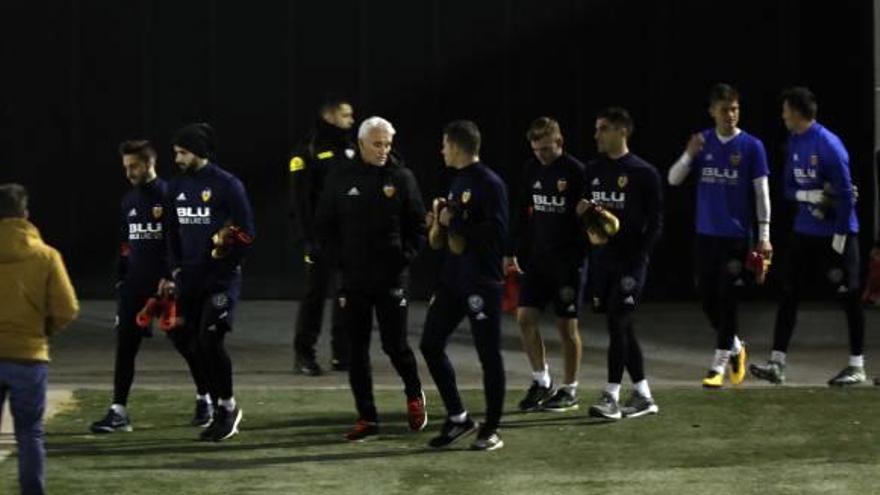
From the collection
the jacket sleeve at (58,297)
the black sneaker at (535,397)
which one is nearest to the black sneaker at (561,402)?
the black sneaker at (535,397)

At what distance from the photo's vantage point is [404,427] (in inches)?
508

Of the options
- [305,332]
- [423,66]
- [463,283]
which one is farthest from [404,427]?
[423,66]

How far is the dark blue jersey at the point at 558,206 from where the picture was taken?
1335 cm

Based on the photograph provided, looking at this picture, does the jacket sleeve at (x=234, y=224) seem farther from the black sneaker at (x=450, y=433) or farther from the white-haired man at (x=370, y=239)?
the black sneaker at (x=450, y=433)

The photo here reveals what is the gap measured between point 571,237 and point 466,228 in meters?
1.53

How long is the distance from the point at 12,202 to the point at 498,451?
331cm

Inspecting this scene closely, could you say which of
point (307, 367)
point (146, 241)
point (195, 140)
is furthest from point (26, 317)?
point (307, 367)

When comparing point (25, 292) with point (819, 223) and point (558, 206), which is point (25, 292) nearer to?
point (558, 206)

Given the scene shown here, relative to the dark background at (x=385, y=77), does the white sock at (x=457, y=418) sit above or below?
below

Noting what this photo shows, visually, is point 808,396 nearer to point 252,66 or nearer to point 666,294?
point 666,294

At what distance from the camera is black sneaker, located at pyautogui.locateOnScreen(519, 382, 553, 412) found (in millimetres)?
13562

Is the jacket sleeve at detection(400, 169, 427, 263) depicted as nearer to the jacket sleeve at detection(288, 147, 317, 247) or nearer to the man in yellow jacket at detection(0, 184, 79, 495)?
the jacket sleeve at detection(288, 147, 317, 247)

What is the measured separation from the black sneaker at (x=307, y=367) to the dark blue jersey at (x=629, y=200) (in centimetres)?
293

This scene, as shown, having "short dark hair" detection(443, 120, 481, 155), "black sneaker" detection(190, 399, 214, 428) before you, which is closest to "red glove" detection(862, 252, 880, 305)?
"short dark hair" detection(443, 120, 481, 155)
